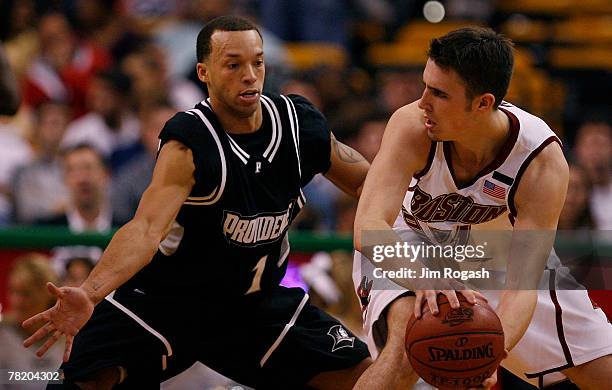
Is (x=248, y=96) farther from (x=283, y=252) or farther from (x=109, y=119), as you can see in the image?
(x=109, y=119)

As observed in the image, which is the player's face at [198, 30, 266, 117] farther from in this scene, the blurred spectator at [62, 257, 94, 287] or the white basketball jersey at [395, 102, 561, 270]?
the blurred spectator at [62, 257, 94, 287]

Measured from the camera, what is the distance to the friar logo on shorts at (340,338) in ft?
18.5

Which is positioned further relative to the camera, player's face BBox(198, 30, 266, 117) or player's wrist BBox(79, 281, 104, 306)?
A: player's face BBox(198, 30, 266, 117)

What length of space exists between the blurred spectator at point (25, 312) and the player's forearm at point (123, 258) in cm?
91

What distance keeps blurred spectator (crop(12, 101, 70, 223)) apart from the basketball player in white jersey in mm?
3888

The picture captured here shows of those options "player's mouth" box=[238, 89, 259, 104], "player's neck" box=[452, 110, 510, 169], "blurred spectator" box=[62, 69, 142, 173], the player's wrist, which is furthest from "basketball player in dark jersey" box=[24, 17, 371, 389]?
"blurred spectator" box=[62, 69, 142, 173]

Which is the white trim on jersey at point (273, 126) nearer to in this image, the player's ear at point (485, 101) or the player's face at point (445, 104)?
the player's face at point (445, 104)

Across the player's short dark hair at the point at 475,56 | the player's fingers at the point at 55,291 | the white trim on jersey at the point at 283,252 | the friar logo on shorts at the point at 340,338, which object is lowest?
the friar logo on shorts at the point at 340,338

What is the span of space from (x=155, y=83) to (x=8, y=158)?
133 cm

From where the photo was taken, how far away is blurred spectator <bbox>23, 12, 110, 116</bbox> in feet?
34.5

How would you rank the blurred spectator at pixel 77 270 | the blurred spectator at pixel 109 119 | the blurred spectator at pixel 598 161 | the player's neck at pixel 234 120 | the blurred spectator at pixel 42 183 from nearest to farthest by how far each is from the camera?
the player's neck at pixel 234 120 < the blurred spectator at pixel 77 270 < the blurred spectator at pixel 42 183 < the blurred spectator at pixel 598 161 < the blurred spectator at pixel 109 119

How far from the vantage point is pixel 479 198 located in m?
5.35

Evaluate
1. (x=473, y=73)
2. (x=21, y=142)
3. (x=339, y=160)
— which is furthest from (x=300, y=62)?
(x=473, y=73)

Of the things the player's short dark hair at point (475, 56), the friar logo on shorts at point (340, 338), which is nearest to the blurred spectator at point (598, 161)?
the friar logo on shorts at point (340, 338)
